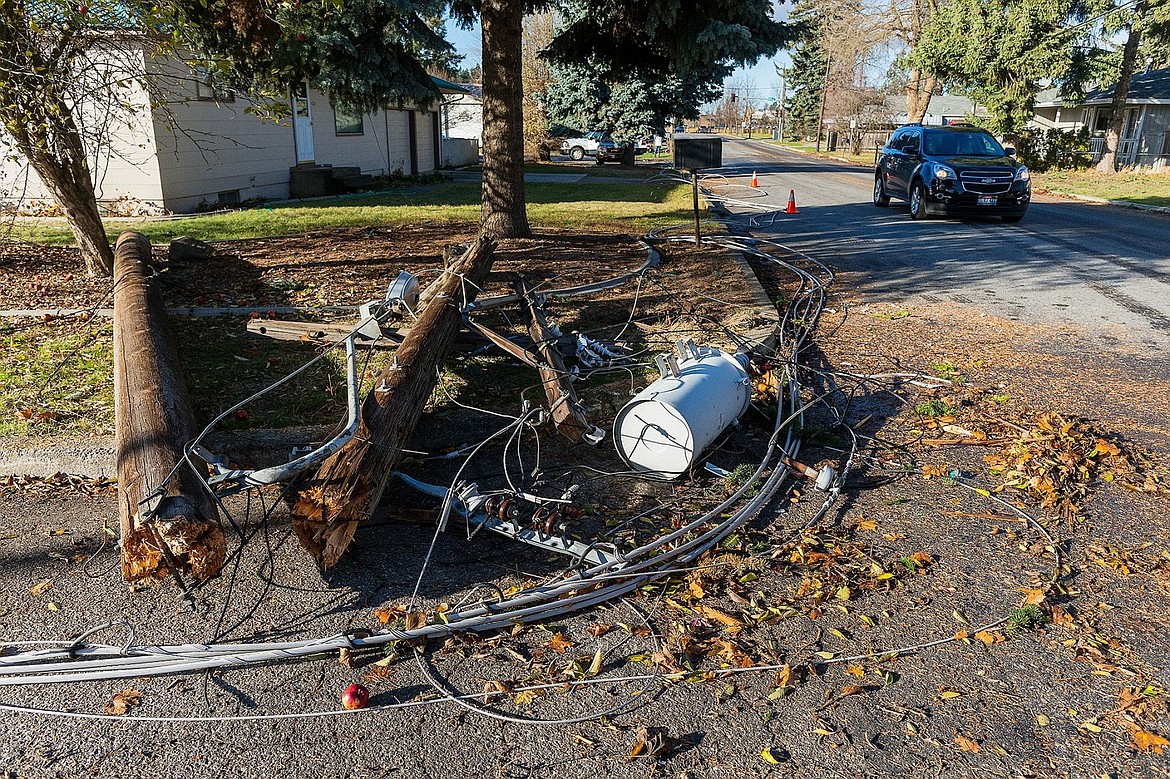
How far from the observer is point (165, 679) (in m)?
3.02

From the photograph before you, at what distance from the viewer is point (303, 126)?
19.8m

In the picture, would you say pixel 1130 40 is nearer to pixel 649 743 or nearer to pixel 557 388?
pixel 557 388

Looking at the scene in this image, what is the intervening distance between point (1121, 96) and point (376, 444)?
108 feet

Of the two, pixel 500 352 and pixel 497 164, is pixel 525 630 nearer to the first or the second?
pixel 500 352

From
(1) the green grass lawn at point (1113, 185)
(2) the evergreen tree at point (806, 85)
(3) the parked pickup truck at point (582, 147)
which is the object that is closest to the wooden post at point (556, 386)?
(1) the green grass lawn at point (1113, 185)

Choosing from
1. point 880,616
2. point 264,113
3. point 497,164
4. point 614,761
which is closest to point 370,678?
point 614,761

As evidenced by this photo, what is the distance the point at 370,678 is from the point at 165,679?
77 cm

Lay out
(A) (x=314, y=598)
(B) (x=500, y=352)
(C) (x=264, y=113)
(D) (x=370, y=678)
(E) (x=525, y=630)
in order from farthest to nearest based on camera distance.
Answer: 1. (C) (x=264, y=113)
2. (B) (x=500, y=352)
3. (A) (x=314, y=598)
4. (E) (x=525, y=630)
5. (D) (x=370, y=678)

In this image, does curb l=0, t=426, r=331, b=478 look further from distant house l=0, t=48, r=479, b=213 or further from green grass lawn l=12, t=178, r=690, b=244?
green grass lawn l=12, t=178, r=690, b=244

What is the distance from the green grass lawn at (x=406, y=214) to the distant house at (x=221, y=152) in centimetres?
101

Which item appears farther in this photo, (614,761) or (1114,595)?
(1114,595)

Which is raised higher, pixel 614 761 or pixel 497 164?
pixel 497 164

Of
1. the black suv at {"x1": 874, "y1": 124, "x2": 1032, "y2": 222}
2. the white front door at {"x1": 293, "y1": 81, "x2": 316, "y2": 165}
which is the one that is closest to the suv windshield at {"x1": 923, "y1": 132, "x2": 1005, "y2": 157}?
the black suv at {"x1": 874, "y1": 124, "x2": 1032, "y2": 222}

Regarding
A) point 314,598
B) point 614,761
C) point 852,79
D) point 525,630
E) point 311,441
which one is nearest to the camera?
point 614,761
